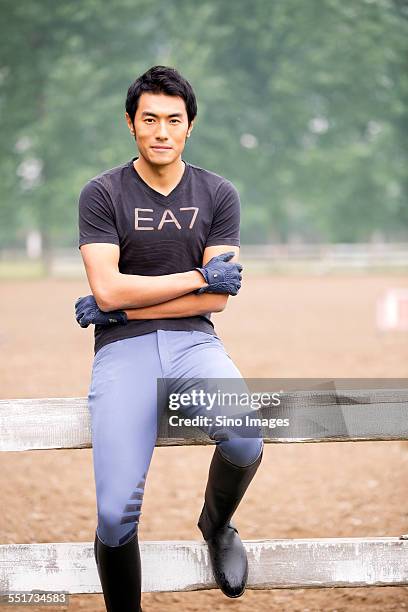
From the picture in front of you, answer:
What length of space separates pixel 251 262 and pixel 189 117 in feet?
113

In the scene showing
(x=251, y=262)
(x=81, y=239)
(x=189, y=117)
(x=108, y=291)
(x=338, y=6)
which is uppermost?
(x=338, y=6)

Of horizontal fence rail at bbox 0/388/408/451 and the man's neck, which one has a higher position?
the man's neck

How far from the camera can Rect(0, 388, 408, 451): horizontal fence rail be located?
9.00 feet

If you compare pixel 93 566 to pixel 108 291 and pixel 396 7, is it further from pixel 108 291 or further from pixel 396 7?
pixel 396 7

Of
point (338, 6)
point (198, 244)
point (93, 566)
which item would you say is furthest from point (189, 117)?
point (338, 6)

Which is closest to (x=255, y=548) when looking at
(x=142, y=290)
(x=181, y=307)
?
(x=181, y=307)

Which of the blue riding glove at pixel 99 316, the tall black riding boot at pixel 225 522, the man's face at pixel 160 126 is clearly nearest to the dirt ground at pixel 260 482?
the tall black riding boot at pixel 225 522

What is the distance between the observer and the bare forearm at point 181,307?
2.82 metres

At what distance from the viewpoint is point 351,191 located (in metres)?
41.2

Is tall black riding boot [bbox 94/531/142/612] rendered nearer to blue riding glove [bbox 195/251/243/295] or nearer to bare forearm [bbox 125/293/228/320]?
bare forearm [bbox 125/293/228/320]

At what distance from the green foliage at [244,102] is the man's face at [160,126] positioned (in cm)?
3534

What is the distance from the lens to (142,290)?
2.76m

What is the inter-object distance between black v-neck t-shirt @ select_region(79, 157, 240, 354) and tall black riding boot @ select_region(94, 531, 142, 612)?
69cm

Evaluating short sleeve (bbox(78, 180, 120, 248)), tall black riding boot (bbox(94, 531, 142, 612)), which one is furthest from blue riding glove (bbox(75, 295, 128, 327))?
tall black riding boot (bbox(94, 531, 142, 612))
